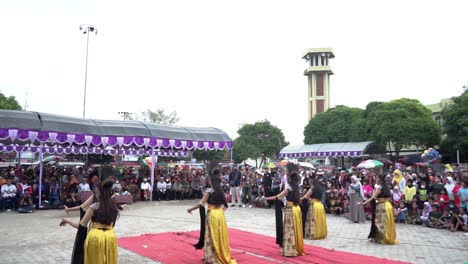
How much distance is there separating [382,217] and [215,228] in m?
4.28

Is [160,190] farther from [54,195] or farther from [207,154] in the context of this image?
[207,154]

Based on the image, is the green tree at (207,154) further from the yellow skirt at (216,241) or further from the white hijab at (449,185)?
the yellow skirt at (216,241)

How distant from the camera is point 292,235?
23.9 ft

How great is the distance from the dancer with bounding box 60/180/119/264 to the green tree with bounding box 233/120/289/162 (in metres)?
52.2

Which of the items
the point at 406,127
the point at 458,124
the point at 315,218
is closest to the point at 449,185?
the point at 315,218

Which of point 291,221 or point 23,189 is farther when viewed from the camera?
point 23,189

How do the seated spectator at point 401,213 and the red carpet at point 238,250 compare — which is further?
the seated spectator at point 401,213

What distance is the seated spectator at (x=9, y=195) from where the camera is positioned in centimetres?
1406

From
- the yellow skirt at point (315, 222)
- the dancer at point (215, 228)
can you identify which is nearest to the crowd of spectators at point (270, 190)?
the yellow skirt at point (315, 222)

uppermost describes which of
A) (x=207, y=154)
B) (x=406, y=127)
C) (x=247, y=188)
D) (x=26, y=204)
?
(x=406, y=127)

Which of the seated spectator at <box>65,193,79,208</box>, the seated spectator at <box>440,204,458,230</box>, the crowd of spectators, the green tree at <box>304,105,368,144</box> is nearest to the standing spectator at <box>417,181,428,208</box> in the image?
the crowd of spectators

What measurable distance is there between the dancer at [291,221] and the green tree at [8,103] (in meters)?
33.5

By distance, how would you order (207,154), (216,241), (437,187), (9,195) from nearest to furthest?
(216,241) → (437,187) → (9,195) → (207,154)

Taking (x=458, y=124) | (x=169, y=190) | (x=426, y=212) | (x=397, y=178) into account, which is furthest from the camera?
(x=458, y=124)
